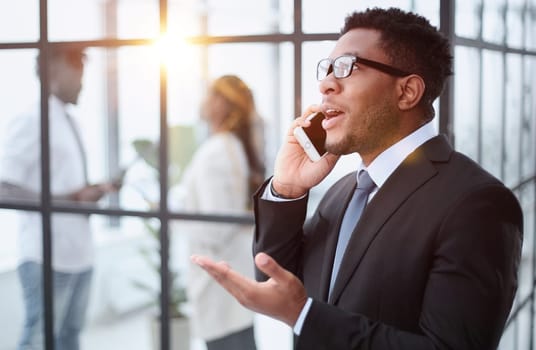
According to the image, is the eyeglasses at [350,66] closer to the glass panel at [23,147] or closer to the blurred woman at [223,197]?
the blurred woman at [223,197]

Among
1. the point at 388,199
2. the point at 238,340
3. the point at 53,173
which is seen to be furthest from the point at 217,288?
the point at 388,199

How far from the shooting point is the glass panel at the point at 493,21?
8.07 feet

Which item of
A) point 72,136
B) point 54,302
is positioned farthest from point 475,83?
point 54,302

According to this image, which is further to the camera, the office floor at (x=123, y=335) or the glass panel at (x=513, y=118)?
the office floor at (x=123, y=335)

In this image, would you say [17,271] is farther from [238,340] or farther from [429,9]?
[429,9]

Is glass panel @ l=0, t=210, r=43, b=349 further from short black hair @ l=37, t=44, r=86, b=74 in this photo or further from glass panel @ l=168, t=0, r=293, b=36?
glass panel @ l=168, t=0, r=293, b=36

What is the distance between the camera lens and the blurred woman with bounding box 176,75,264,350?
2643mm

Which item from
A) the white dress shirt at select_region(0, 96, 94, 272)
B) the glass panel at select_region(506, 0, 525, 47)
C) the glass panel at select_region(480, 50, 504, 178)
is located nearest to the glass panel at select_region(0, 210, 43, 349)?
the white dress shirt at select_region(0, 96, 94, 272)

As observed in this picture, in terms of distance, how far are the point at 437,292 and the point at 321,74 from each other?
0.52 metres

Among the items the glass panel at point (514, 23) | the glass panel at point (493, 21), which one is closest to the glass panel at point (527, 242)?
the glass panel at point (514, 23)

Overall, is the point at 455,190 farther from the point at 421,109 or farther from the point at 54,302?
the point at 54,302

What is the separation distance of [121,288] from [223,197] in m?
2.30

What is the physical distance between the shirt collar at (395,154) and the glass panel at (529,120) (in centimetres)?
204

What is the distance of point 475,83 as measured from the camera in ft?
8.11
